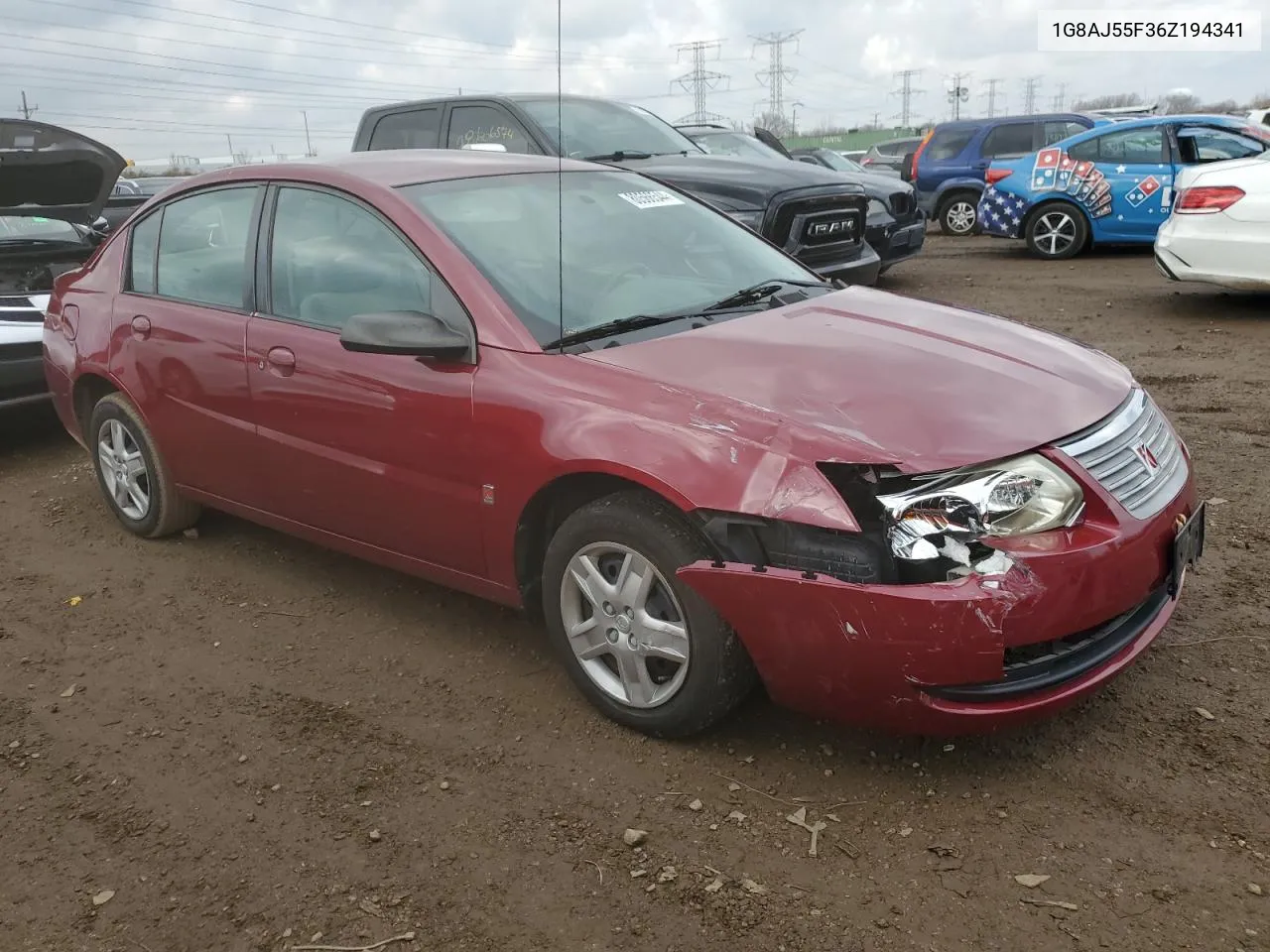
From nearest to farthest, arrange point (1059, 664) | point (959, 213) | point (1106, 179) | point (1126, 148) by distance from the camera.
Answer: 1. point (1059, 664)
2. point (1126, 148)
3. point (1106, 179)
4. point (959, 213)

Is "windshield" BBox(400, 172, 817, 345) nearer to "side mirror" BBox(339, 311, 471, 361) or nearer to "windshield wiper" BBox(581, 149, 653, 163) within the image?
"side mirror" BBox(339, 311, 471, 361)

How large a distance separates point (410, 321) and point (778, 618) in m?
1.38

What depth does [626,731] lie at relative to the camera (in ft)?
10.3

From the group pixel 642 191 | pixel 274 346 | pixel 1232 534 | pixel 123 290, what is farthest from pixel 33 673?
pixel 1232 534

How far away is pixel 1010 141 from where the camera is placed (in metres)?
15.3

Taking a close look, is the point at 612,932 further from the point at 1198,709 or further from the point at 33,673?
the point at 33,673

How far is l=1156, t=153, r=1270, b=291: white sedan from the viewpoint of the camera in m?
7.87

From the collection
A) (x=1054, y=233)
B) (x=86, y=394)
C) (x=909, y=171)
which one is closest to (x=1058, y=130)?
(x=909, y=171)

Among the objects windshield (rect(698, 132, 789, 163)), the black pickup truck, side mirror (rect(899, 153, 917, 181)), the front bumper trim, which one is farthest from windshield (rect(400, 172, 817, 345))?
side mirror (rect(899, 153, 917, 181))

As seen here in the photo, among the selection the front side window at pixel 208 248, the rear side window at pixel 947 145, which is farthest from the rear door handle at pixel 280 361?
the rear side window at pixel 947 145

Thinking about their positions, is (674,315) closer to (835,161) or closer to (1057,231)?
(1057,231)

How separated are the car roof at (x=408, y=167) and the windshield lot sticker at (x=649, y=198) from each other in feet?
0.71

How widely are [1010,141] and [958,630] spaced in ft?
47.5

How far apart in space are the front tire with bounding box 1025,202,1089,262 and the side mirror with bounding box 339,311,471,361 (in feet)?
35.6
